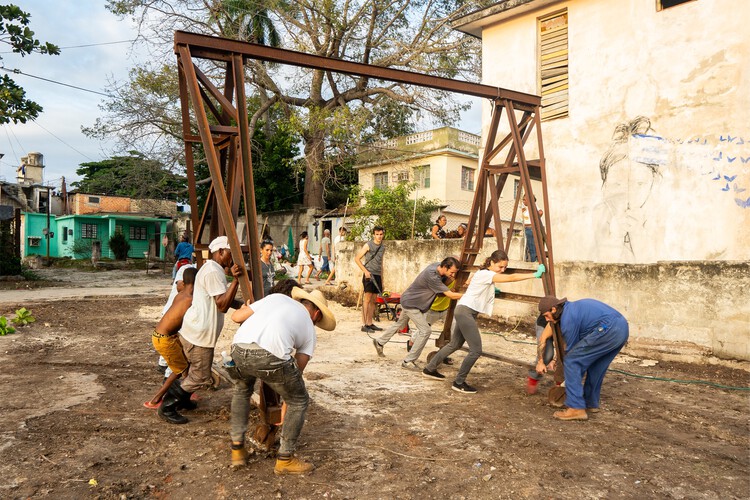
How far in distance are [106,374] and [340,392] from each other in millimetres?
2942

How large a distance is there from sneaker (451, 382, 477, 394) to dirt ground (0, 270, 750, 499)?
0.11 meters

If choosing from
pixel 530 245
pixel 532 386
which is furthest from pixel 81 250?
pixel 532 386

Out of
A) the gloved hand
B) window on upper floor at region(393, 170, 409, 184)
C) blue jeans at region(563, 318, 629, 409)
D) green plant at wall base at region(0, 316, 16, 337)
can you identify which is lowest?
green plant at wall base at region(0, 316, 16, 337)

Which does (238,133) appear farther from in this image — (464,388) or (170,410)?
(464,388)

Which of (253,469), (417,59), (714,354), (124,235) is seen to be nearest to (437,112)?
(417,59)

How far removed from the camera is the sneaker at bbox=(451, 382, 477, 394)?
609 centimetres

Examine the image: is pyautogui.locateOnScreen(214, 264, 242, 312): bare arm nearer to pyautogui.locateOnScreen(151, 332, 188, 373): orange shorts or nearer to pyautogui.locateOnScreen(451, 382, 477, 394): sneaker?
pyautogui.locateOnScreen(151, 332, 188, 373): orange shorts

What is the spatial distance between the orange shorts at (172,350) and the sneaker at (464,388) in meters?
2.96

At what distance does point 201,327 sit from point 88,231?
35.6 m

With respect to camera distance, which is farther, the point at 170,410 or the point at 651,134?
the point at 651,134

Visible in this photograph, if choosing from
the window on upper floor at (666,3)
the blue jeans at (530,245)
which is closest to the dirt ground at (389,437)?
the blue jeans at (530,245)

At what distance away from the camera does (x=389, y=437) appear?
4.64 metres

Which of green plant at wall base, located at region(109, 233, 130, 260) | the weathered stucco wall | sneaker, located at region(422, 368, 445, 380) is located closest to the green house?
green plant at wall base, located at region(109, 233, 130, 260)

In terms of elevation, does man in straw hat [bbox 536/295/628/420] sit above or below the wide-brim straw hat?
below
